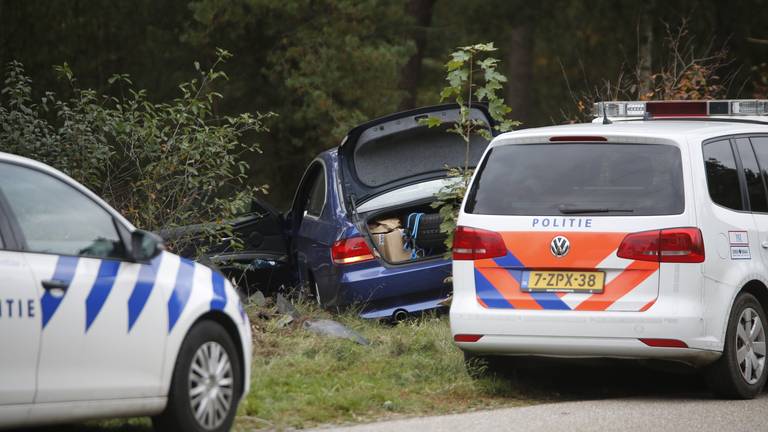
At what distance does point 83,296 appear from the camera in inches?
250

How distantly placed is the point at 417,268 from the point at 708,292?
333cm

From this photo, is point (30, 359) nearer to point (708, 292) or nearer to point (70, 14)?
point (708, 292)

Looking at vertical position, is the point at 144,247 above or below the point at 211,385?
above

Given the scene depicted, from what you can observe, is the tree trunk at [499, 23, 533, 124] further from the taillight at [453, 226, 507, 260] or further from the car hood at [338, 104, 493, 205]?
the taillight at [453, 226, 507, 260]

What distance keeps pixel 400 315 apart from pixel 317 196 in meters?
1.73

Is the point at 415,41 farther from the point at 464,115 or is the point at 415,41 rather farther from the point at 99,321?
the point at 99,321

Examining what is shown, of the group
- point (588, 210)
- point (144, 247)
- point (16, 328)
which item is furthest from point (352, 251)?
point (16, 328)

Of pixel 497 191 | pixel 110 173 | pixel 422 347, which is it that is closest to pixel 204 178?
pixel 110 173

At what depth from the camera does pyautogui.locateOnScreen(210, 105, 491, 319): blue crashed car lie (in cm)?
1125

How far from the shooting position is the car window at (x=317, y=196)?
12.4m

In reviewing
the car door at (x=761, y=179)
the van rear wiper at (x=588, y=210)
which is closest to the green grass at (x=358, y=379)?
the van rear wiper at (x=588, y=210)

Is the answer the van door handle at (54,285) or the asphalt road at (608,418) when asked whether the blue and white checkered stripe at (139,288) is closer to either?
the van door handle at (54,285)

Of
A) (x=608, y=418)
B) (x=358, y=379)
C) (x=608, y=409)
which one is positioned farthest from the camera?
(x=358, y=379)

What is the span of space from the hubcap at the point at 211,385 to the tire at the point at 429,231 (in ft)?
Answer: 15.5
